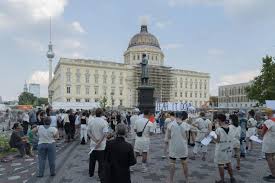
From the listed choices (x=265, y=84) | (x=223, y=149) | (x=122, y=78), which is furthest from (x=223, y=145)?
(x=122, y=78)

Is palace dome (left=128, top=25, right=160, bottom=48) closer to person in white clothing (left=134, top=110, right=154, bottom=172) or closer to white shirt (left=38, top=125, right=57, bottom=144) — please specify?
person in white clothing (left=134, top=110, right=154, bottom=172)

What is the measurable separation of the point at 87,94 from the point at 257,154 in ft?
305

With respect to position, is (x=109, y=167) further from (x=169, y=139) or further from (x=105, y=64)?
(x=105, y=64)

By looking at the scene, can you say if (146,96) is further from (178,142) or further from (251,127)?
(178,142)

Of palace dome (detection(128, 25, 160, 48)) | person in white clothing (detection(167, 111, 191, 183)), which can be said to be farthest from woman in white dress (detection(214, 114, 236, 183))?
palace dome (detection(128, 25, 160, 48))

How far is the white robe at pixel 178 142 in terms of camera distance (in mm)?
7031

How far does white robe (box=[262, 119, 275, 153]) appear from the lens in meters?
8.00

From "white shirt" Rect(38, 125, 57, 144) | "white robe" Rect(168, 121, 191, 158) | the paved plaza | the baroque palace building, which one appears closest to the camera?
"white robe" Rect(168, 121, 191, 158)

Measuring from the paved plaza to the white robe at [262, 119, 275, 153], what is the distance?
2.99ft

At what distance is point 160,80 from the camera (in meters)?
105

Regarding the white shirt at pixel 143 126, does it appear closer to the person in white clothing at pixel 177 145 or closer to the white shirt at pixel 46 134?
the person in white clothing at pixel 177 145

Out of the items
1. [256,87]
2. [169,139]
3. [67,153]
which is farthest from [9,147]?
[256,87]

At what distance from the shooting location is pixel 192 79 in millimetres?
122500

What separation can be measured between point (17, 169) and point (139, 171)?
4118mm
